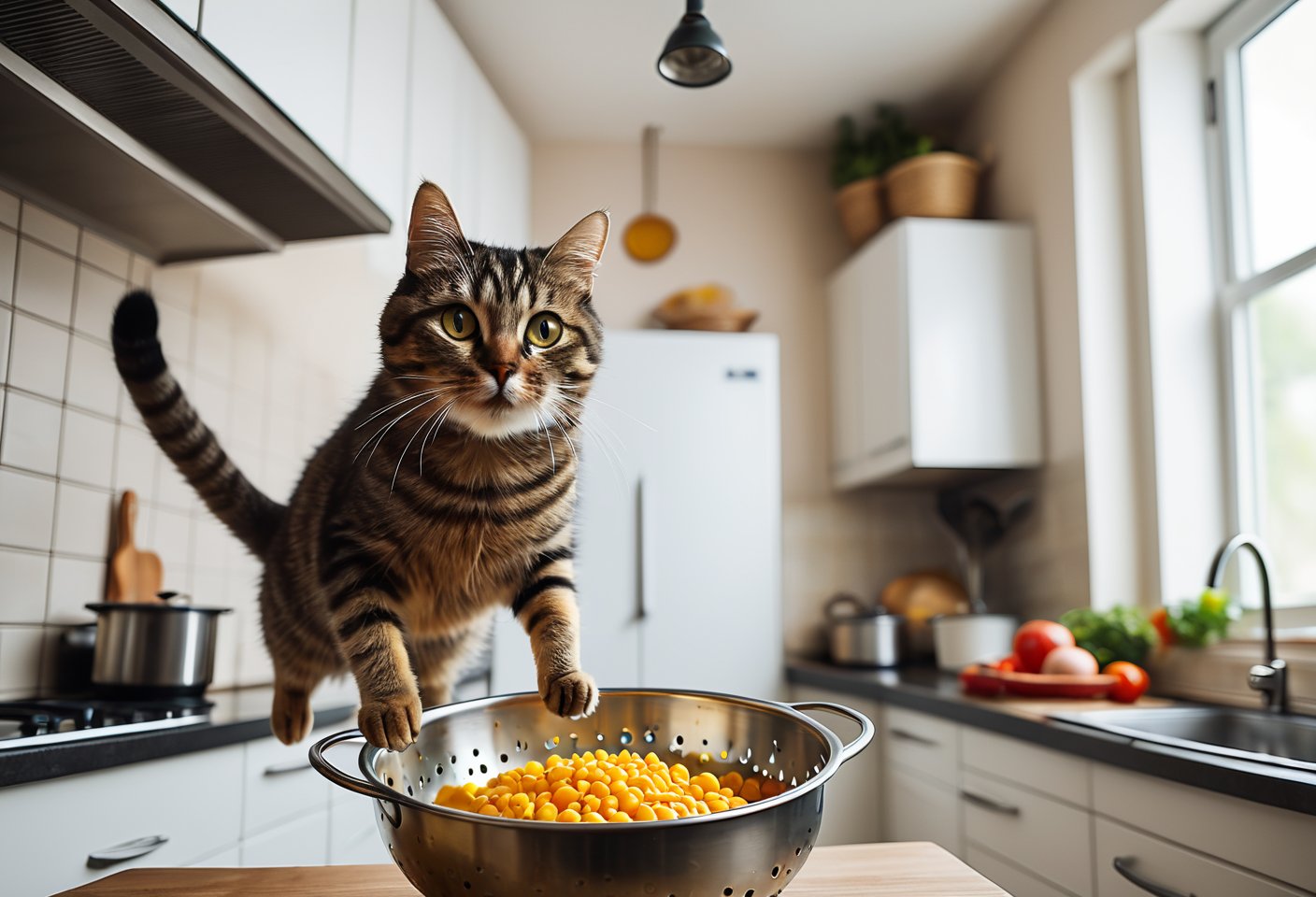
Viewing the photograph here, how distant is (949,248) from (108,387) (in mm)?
2382

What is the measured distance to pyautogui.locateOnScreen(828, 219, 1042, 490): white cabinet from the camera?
9.74 feet

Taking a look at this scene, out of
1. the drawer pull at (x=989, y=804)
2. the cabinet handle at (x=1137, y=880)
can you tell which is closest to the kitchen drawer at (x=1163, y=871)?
the cabinet handle at (x=1137, y=880)

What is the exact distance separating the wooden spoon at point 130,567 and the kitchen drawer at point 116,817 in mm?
425

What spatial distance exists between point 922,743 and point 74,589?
1887 millimetres

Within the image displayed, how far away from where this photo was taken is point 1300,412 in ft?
7.34

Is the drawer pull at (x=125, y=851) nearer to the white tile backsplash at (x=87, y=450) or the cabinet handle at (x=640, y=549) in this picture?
the white tile backsplash at (x=87, y=450)

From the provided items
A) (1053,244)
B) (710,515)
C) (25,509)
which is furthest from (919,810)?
(25,509)

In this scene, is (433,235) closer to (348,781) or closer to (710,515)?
(348,781)

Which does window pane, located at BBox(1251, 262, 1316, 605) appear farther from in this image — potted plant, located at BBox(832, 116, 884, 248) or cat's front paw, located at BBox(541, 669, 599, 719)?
cat's front paw, located at BBox(541, 669, 599, 719)

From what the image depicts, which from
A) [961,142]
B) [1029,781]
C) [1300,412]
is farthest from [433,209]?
[961,142]

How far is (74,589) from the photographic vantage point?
1.71m

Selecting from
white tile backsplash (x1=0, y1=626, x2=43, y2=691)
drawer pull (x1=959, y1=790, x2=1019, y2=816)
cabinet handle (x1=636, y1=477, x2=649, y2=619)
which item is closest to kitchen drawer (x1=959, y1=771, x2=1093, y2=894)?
drawer pull (x1=959, y1=790, x2=1019, y2=816)

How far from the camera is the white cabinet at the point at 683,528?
10.0 ft

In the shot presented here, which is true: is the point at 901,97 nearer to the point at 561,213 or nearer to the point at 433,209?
the point at 561,213
